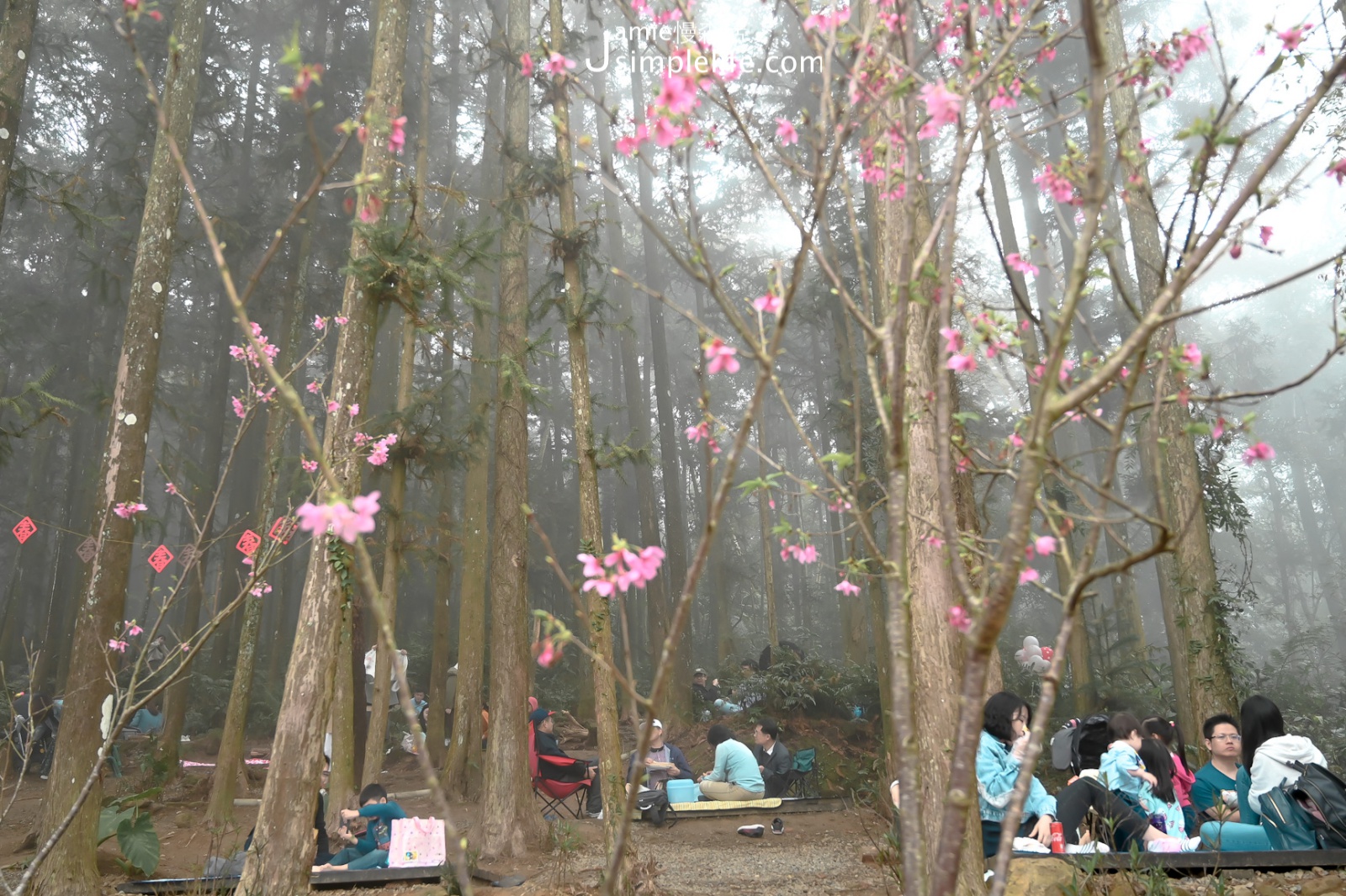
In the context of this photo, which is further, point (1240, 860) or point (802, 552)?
point (1240, 860)

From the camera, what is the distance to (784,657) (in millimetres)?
14117

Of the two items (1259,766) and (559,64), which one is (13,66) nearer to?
(559,64)

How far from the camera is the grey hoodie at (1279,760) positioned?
4.68 m

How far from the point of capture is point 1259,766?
4.86 metres

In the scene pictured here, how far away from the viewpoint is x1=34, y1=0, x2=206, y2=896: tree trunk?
6.11 m

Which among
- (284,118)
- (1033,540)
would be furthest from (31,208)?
(1033,540)

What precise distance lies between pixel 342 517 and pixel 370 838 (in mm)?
6298

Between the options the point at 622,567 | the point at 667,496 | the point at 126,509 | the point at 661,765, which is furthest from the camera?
the point at 667,496

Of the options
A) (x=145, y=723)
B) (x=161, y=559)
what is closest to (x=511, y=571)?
(x=161, y=559)

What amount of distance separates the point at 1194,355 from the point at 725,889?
5504 mm

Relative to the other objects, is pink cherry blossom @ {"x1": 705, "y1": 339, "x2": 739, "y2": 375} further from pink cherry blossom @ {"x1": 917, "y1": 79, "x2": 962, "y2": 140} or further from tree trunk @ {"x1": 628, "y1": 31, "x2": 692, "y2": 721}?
tree trunk @ {"x1": 628, "y1": 31, "x2": 692, "y2": 721}

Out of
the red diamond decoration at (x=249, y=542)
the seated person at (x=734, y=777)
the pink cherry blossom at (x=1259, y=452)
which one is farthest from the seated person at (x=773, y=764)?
the pink cherry blossom at (x=1259, y=452)

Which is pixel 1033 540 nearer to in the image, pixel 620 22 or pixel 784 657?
pixel 784 657

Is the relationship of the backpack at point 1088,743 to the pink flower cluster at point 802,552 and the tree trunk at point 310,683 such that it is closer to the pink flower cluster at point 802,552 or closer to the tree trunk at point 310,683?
the pink flower cluster at point 802,552
